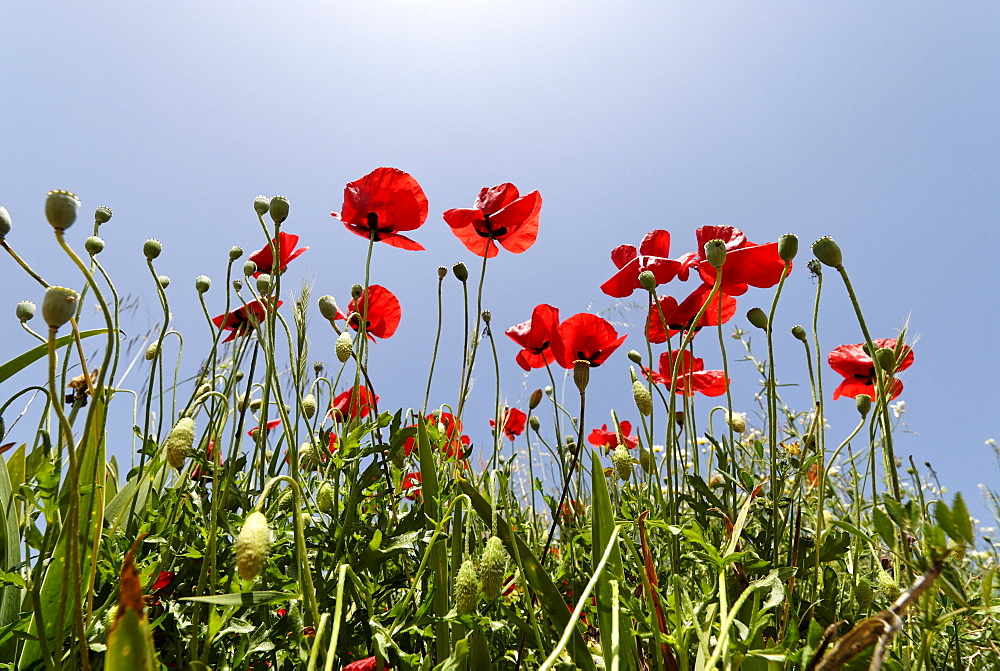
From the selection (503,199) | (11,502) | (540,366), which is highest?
(503,199)

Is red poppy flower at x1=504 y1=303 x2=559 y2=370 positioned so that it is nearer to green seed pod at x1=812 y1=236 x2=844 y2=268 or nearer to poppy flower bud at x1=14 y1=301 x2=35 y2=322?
green seed pod at x1=812 y1=236 x2=844 y2=268

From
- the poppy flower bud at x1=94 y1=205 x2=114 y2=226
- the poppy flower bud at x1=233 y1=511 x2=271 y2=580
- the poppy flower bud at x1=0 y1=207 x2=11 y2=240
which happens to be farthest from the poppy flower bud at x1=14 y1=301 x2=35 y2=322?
the poppy flower bud at x1=233 y1=511 x2=271 y2=580

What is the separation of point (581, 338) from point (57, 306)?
1.18 m

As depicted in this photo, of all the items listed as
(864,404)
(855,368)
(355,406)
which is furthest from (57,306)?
(855,368)

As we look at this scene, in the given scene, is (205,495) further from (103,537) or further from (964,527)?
(964,527)

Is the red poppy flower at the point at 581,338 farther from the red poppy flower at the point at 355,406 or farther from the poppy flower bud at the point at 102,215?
the poppy flower bud at the point at 102,215

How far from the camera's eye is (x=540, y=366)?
183cm

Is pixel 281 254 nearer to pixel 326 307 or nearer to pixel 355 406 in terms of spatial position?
pixel 326 307

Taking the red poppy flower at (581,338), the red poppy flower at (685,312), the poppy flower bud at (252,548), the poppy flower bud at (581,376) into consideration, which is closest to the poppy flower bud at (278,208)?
the poppy flower bud at (252,548)

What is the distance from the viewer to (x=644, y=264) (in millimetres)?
1414

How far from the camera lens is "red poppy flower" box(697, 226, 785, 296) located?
1.29 m

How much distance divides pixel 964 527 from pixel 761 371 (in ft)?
5.63

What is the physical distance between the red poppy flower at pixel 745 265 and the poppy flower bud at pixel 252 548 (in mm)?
1051

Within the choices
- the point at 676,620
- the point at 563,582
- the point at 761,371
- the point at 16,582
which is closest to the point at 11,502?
the point at 16,582
